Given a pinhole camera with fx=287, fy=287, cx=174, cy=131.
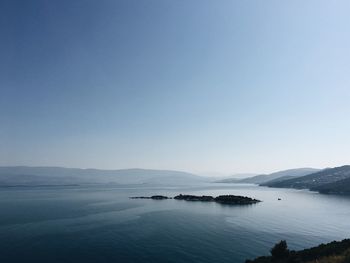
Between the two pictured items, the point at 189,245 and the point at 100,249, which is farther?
the point at 189,245

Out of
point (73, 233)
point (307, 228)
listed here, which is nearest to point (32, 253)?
point (73, 233)

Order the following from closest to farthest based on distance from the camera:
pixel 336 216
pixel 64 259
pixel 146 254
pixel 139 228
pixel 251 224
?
pixel 64 259 → pixel 146 254 → pixel 139 228 → pixel 251 224 → pixel 336 216

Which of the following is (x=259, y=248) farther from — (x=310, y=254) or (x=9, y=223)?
(x=9, y=223)

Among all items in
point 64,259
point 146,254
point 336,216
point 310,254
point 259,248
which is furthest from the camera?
point 336,216

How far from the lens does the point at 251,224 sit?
321 ft

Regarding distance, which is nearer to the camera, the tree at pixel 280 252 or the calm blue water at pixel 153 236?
the tree at pixel 280 252

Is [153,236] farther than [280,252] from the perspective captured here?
Yes

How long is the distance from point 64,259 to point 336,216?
11158 cm

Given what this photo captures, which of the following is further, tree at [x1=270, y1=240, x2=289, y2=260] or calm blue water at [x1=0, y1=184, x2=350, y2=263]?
calm blue water at [x1=0, y1=184, x2=350, y2=263]

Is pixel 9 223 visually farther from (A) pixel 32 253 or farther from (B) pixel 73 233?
(A) pixel 32 253

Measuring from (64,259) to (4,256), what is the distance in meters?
12.3

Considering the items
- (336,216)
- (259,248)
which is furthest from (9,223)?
(336,216)

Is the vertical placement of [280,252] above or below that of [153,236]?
above

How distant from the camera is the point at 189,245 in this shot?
6762cm
